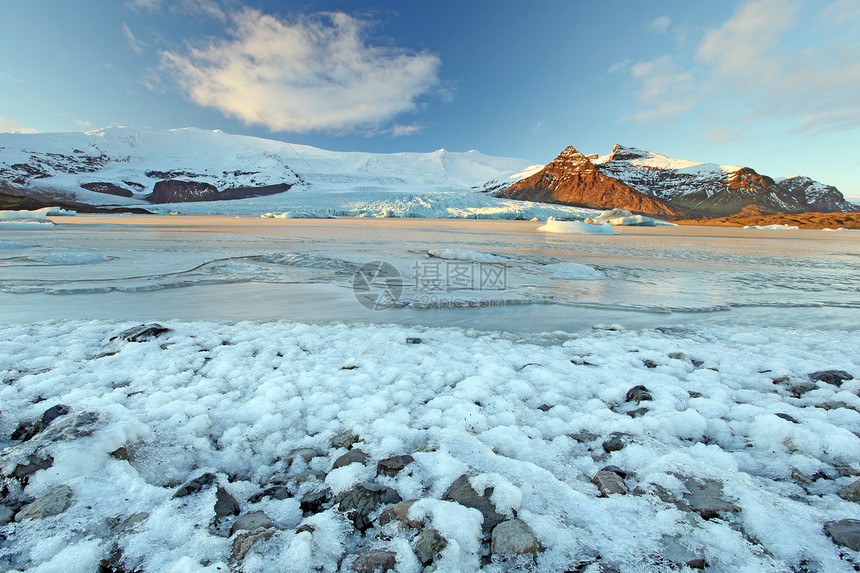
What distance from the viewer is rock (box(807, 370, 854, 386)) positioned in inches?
94.2

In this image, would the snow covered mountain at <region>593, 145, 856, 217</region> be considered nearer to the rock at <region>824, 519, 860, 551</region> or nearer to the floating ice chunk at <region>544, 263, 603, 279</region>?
the floating ice chunk at <region>544, 263, 603, 279</region>

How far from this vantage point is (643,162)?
550ft

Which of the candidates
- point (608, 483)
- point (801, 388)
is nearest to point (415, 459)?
point (608, 483)

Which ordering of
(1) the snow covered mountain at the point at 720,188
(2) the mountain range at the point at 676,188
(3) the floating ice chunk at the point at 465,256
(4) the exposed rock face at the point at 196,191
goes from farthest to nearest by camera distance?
(1) the snow covered mountain at the point at 720,188 < (2) the mountain range at the point at 676,188 < (4) the exposed rock face at the point at 196,191 < (3) the floating ice chunk at the point at 465,256

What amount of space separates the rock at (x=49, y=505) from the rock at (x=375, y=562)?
1034 mm

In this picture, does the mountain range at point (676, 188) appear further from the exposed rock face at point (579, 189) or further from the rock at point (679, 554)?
the rock at point (679, 554)

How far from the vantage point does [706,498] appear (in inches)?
54.5

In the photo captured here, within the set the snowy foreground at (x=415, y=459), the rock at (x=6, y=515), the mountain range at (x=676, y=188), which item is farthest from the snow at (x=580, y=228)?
the mountain range at (x=676, y=188)

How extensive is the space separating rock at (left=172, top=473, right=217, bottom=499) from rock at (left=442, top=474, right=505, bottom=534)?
3.01ft

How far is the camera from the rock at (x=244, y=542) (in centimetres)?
111

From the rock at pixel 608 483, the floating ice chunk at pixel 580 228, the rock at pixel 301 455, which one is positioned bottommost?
the rock at pixel 301 455

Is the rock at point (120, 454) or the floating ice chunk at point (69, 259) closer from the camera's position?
the rock at point (120, 454)

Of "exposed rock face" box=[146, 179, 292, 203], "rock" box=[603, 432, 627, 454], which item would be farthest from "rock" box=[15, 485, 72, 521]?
"exposed rock face" box=[146, 179, 292, 203]

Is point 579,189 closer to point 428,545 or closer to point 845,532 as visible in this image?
point 845,532
